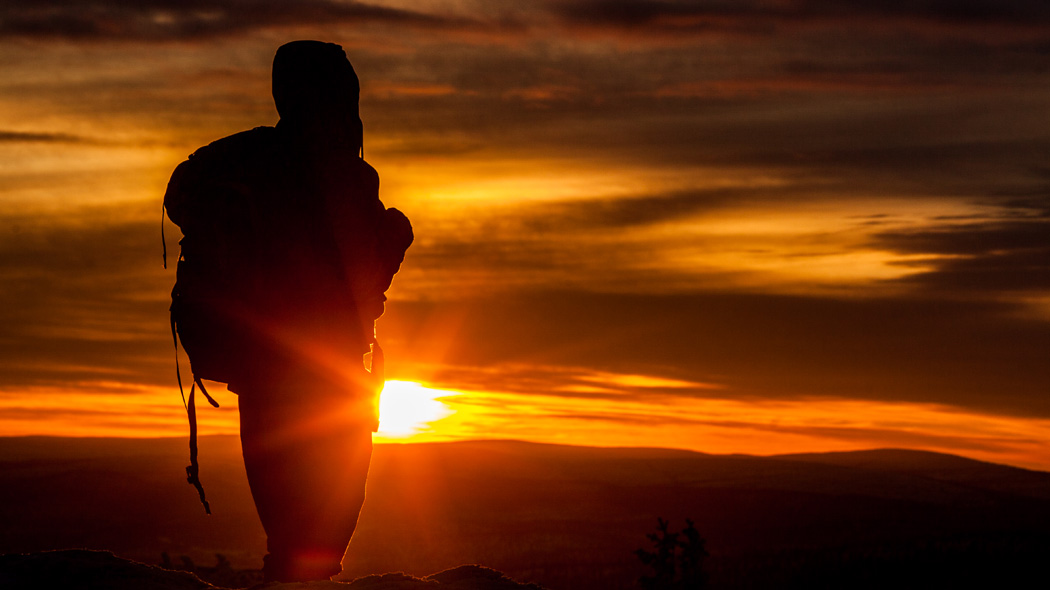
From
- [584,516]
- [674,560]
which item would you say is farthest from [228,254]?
[584,516]

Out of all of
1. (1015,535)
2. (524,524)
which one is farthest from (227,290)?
(524,524)

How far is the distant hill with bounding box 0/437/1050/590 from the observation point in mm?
40000

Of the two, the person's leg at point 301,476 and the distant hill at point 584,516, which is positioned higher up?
the person's leg at point 301,476

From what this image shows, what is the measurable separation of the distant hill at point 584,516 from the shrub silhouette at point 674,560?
20.3 metres

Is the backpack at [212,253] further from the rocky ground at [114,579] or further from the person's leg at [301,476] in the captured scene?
the rocky ground at [114,579]

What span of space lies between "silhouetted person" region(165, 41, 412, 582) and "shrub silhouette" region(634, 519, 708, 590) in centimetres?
482

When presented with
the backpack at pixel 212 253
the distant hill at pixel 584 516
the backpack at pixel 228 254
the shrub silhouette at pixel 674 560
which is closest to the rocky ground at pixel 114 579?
the backpack at pixel 212 253

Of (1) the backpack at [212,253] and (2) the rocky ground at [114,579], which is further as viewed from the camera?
(1) the backpack at [212,253]

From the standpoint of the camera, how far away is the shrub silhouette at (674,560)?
14375 mm

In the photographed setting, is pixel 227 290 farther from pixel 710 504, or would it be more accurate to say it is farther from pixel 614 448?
pixel 614 448

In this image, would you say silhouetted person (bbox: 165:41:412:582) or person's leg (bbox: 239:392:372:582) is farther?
person's leg (bbox: 239:392:372:582)

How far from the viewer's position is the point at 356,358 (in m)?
11.3

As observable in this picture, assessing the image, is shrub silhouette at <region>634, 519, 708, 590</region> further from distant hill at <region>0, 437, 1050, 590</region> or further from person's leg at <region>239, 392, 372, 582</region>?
distant hill at <region>0, 437, 1050, 590</region>

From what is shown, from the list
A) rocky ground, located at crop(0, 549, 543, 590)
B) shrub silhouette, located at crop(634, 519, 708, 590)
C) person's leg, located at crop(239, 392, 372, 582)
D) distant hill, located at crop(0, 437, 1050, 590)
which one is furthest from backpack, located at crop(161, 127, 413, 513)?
distant hill, located at crop(0, 437, 1050, 590)
